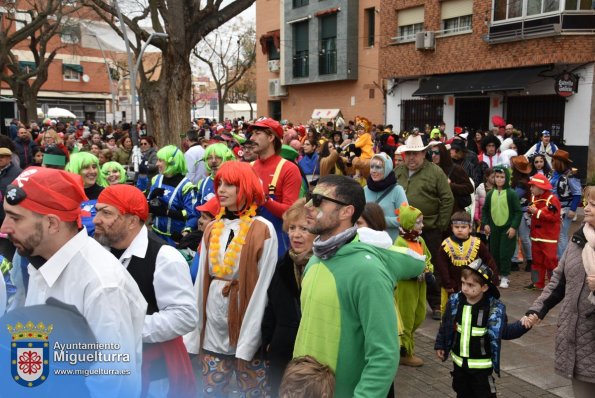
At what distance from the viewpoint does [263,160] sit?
5.52m

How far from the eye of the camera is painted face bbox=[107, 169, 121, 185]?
6520 millimetres

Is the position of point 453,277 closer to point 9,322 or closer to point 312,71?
point 9,322

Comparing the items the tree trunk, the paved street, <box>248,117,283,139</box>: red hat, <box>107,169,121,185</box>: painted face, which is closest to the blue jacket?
the paved street

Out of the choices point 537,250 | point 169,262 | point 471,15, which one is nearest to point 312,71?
point 471,15

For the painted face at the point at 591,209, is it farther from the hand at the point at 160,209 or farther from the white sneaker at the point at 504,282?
the white sneaker at the point at 504,282

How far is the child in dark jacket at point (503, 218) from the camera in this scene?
827 cm

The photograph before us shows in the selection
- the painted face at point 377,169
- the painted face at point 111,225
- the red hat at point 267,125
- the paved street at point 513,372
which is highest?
the red hat at point 267,125

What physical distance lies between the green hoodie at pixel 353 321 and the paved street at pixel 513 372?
2606 millimetres

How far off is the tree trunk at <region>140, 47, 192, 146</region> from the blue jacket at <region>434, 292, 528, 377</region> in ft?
36.7

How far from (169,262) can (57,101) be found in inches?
2442

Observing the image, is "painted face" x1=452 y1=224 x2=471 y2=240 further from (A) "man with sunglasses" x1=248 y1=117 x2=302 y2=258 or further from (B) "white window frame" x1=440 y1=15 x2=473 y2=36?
(B) "white window frame" x1=440 y1=15 x2=473 y2=36

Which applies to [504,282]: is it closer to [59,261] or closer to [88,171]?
[88,171]

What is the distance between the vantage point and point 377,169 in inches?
236

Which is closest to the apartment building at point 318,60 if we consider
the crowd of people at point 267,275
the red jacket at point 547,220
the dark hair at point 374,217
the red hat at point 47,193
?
the red jacket at point 547,220
